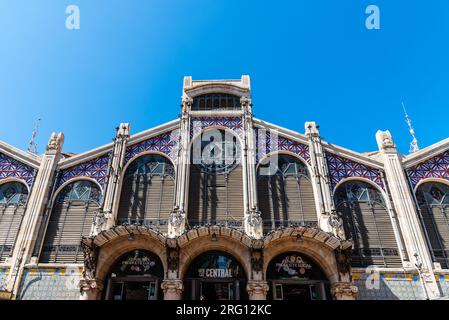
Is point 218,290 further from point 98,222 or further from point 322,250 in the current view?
point 98,222

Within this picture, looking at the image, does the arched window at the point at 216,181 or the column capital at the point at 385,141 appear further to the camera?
Result: the column capital at the point at 385,141

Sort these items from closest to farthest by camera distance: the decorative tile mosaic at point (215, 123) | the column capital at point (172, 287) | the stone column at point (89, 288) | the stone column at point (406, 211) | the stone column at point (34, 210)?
the column capital at point (172, 287)
the stone column at point (89, 288)
the stone column at point (406, 211)
the stone column at point (34, 210)
the decorative tile mosaic at point (215, 123)

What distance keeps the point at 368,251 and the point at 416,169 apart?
6.36 m

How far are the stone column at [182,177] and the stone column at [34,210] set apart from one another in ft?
24.8

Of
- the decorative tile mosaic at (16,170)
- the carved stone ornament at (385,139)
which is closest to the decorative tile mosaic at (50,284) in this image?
the decorative tile mosaic at (16,170)

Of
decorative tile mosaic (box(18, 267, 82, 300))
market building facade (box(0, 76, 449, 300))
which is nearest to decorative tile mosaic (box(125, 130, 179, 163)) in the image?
market building facade (box(0, 76, 449, 300))

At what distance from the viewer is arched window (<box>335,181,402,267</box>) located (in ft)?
58.6

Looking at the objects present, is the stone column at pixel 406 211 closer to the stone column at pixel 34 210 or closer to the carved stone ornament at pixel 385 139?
the carved stone ornament at pixel 385 139

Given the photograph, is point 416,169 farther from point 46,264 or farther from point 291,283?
point 46,264

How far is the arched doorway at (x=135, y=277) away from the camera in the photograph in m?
16.8

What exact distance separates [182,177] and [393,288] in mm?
12457

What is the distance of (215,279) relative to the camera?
55.4 ft

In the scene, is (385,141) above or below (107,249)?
above

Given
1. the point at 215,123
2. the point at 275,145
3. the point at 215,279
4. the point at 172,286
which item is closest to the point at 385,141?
the point at 275,145
